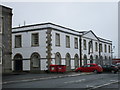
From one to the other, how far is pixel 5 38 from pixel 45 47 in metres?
7.99

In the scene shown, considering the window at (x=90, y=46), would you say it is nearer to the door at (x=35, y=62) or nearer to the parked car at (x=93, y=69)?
the parked car at (x=93, y=69)

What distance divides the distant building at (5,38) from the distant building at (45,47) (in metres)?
7.24

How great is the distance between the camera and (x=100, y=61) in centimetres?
5184

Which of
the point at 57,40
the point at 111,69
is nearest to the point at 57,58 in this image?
the point at 57,40

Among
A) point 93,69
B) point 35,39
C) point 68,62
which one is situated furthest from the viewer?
point 68,62

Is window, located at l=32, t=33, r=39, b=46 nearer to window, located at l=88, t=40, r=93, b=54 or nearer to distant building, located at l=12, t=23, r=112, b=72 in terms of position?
distant building, located at l=12, t=23, r=112, b=72

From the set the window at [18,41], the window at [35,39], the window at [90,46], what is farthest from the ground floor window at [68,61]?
the window at [18,41]

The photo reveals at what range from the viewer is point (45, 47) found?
32875 millimetres

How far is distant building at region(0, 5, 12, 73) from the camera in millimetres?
25906

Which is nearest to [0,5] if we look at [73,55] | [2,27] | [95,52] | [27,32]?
[2,27]

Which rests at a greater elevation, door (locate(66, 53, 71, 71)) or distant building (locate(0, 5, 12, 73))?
distant building (locate(0, 5, 12, 73))

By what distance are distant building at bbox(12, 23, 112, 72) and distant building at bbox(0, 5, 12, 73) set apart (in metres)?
7.24

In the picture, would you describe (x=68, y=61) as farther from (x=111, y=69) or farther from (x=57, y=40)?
(x=111, y=69)

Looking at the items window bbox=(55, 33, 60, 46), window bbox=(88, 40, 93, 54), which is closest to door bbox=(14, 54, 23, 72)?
window bbox=(55, 33, 60, 46)
